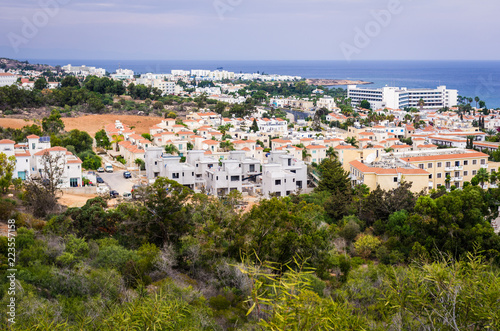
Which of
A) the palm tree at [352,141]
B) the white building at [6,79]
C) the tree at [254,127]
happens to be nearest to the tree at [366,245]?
the palm tree at [352,141]

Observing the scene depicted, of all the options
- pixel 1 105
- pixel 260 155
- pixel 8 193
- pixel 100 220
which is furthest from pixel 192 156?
pixel 1 105

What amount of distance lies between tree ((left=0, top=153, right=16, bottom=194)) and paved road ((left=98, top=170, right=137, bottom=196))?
5086 mm

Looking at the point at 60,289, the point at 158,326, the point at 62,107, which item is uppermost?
the point at 62,107

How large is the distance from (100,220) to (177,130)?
22.9 m

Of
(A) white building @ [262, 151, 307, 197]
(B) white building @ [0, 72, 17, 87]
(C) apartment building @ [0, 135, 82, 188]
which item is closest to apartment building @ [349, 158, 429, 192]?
(A) white building @ [262, 151, 307, 197]

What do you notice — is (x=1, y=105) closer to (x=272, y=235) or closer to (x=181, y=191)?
(x=181, y=191)

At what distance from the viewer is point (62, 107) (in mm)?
53594

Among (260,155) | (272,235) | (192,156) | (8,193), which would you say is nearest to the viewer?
(272,235)

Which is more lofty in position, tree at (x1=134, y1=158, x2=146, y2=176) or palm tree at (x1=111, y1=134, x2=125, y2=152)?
palm tree at (x1=111, y1=134, x2=125, y2=152)

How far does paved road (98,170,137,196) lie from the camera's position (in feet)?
88.2

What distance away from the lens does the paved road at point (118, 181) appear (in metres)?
26.9

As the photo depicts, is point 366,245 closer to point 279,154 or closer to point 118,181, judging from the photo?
point 279,154

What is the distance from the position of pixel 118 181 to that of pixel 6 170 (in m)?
6.86

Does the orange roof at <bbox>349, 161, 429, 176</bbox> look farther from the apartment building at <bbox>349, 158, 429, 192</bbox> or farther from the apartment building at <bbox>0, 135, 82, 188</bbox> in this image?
the apartment building at <bbox>0, 135, 82, 188</bbox>
